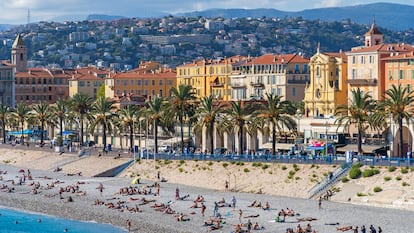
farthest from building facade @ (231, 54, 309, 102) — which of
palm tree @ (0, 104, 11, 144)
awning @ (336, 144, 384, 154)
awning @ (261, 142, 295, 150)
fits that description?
awning @ (336, 144, 384, 154)

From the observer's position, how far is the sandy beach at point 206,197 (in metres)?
62.3

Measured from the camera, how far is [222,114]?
302ft

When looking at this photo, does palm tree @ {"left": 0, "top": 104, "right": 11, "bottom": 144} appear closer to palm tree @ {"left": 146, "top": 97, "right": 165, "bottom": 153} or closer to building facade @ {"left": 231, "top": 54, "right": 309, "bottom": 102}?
building facade @ {"left": 231, "top": 54, "right": 309, "bottom": 102}

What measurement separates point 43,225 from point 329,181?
22.2 meters

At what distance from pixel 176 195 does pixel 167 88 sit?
91186 mm

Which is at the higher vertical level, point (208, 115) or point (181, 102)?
point (181, 102)

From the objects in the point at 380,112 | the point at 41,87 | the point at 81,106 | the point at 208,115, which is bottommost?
the point at 208,115

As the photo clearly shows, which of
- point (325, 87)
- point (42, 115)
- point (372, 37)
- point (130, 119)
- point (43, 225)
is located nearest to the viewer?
point (43, 225)

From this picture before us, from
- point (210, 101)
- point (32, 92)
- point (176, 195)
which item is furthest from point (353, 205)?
point (32, 92)

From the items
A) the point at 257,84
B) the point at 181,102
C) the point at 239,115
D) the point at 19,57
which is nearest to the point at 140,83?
the point at 257,84

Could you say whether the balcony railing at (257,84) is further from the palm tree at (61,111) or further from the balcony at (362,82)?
the palm tree at (61,111)

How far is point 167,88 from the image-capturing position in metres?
165

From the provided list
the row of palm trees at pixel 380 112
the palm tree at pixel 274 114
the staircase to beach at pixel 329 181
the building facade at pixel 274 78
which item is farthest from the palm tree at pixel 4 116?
the staircase to beach at pixel 329 181

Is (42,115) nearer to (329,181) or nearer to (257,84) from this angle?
(257,84)
